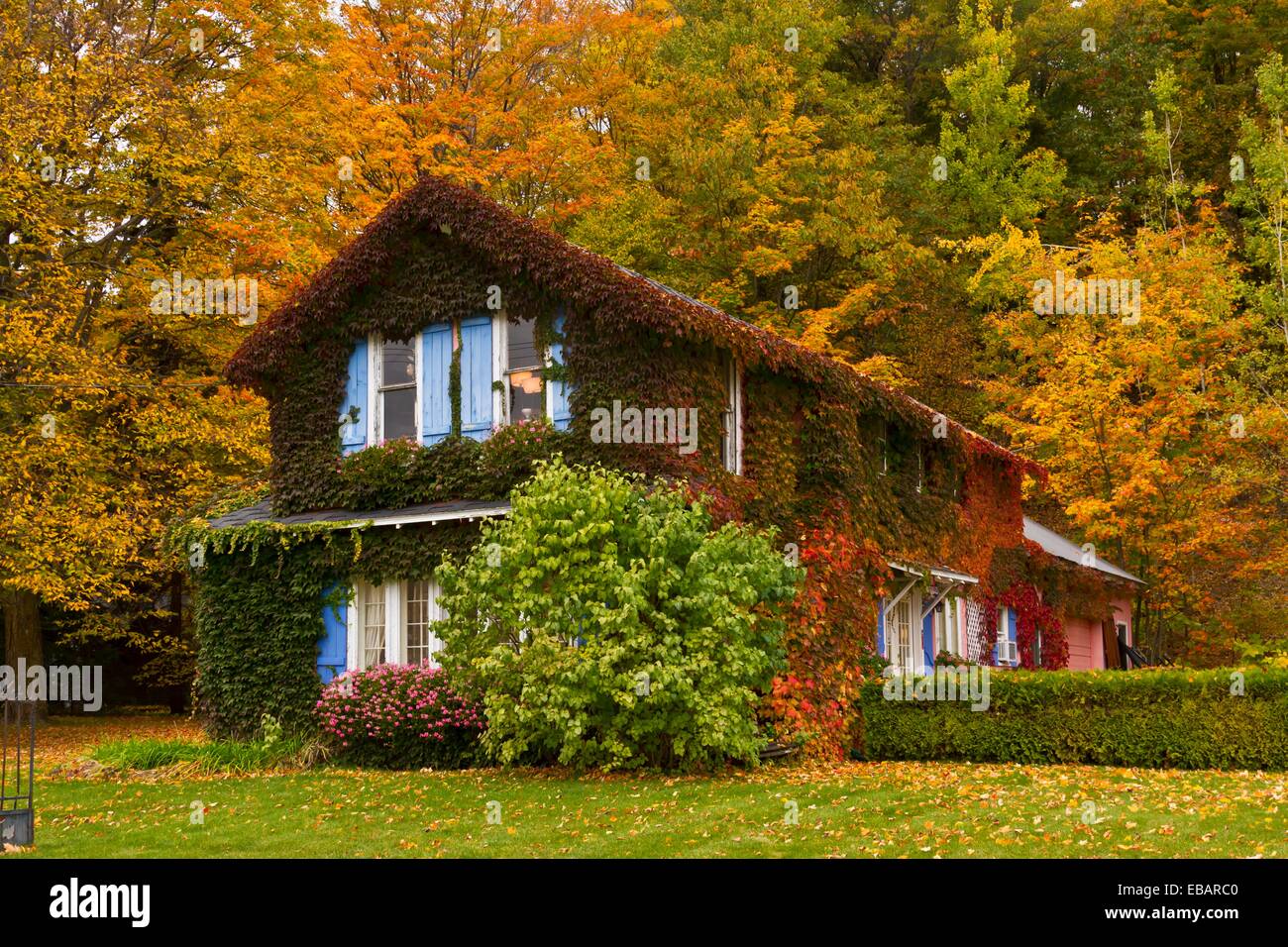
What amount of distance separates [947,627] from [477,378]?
10849mm

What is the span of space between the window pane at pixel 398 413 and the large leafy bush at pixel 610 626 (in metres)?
4.38

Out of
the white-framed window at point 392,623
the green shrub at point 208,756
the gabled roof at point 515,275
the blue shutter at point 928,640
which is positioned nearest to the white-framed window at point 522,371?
the gabled roof at point 515,275

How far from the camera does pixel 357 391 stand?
2055 centimetres

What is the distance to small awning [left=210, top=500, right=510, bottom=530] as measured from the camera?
1842 cm

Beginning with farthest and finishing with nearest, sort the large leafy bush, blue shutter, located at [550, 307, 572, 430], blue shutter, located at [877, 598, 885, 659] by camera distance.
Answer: blue shutter, located at [877, 598, 885, 659]
blue shutter, located at [550, 307, 572, 430]
the large leafy bush

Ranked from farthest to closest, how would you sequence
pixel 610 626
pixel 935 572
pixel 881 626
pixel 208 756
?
pixel 935 572
pixel 881 626
pixel 208 756
pixel 610 626

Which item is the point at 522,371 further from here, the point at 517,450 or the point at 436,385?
the point at 436,385

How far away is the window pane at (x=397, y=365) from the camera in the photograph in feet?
66.8

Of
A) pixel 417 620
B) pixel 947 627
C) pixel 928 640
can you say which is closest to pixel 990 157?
pixel 947 627

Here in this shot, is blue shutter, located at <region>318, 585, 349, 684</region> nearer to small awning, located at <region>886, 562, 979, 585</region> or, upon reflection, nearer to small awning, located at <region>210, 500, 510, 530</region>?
small awning, located at <region>210, 500, 510, 530</region>

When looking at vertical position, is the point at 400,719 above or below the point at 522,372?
below

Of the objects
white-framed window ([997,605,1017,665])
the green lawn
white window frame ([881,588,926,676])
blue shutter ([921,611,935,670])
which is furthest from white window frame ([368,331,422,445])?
white-framed window ([997,605,1017,665])

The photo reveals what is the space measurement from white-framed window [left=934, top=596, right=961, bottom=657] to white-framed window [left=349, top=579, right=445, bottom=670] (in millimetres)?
10334

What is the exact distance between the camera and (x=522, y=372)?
19250 mm
